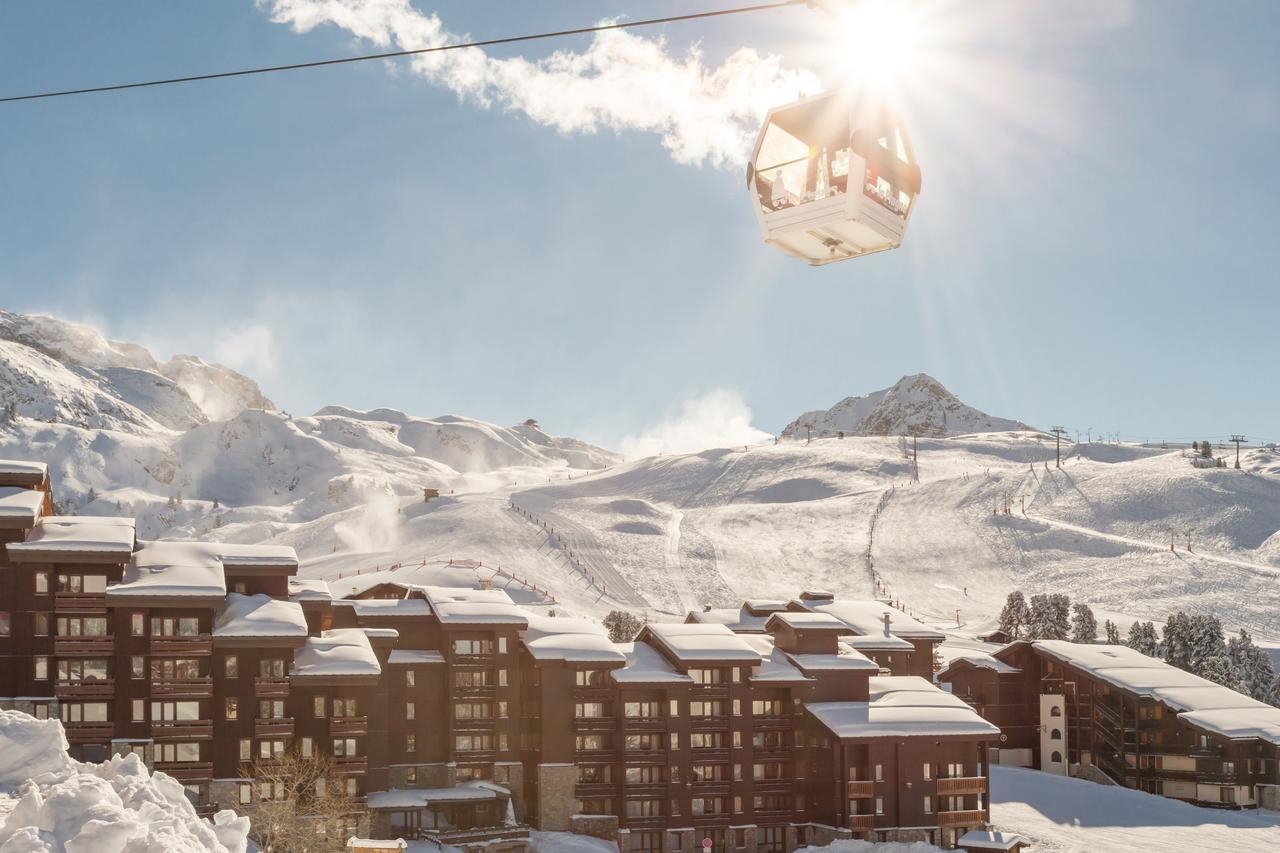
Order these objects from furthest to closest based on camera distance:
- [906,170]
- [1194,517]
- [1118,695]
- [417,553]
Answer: [1194,517]
[417,553]
[1118,695]
[906,170]

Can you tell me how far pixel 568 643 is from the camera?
63.8m

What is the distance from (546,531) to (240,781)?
10667 centimetres

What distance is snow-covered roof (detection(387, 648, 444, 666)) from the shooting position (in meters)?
62.8

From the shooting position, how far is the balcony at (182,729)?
2175 inches

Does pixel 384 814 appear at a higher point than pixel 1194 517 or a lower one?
lower

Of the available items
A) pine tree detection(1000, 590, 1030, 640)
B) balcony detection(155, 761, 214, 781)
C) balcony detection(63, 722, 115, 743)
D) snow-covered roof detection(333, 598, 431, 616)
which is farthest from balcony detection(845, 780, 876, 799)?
pine tree detection(1000, 590, 1030, 640)

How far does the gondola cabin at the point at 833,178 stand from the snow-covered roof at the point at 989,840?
160ft

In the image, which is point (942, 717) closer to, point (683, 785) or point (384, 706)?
point (683, 785)

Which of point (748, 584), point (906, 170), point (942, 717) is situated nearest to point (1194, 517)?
point (748, 584)

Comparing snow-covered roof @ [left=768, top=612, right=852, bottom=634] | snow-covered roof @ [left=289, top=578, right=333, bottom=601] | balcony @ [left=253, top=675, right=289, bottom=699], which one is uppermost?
snow-covered roof @ [left=289, top=578, right=333, bottom=601]

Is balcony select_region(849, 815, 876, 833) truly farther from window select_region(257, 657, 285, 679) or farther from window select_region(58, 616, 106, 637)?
window select_region(58, 616, 106, 637)

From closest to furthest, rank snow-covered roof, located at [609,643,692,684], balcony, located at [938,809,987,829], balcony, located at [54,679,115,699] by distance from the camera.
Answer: balcony, located at [54,679,115,699], snow-covered roof, located at [609,643,692,684], balcony, located at [938,809,987,829]

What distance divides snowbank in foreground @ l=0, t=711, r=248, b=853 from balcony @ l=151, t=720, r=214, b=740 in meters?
22.2

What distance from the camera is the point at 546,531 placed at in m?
162
